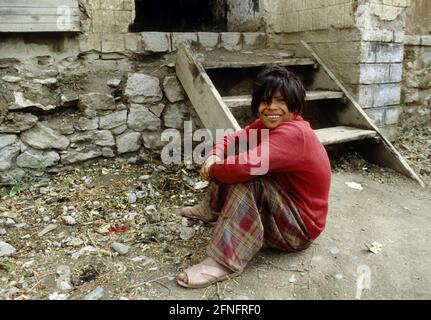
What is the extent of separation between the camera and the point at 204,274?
188cm

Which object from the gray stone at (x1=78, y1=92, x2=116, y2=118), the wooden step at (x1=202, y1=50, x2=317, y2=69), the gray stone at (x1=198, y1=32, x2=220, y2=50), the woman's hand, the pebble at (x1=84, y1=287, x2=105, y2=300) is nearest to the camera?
the pebble at (x1=84, y1=287, x2=105, y2=300)

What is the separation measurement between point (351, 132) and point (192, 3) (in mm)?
2546

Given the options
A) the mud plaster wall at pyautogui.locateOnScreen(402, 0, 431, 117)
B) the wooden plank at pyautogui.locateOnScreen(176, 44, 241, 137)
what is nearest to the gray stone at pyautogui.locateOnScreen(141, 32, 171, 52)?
the wooden plank at pyautogui.locateOnScreen(176, 44, 241, 137)

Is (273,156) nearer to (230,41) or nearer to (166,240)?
(166,240)

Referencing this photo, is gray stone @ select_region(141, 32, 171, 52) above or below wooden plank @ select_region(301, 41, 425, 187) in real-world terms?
above

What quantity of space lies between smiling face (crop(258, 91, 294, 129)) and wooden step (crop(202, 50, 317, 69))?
115cm

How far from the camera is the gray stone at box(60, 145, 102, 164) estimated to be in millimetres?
3023

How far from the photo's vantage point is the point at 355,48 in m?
3.21

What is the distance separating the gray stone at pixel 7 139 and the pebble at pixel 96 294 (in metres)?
1.53

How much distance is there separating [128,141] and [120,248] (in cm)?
123

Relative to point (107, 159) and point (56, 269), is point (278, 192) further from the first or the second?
point (107, 159)

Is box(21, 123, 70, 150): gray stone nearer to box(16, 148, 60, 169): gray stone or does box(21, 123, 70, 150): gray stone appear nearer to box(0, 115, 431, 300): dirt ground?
box(16, 148, 60, 169): gray stone

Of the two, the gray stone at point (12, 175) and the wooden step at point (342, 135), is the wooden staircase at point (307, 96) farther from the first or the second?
the gray stone at point (12, 175)
